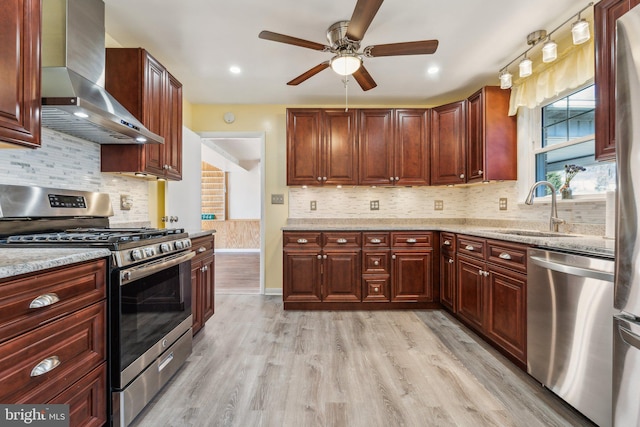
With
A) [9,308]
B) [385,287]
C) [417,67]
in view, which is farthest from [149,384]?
[417,67]

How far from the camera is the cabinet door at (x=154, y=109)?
2201 mm

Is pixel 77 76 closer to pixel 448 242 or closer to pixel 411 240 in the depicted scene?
pixel 411 240

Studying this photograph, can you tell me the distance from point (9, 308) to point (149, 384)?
0.91 meters

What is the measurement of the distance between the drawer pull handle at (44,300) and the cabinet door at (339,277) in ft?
7.69

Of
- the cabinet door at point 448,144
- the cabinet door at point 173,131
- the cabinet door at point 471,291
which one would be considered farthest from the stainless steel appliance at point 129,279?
the cabinet door at point 448,144

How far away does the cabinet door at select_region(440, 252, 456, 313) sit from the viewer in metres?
2.92

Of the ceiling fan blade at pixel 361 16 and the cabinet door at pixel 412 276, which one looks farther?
the cabinet door at pixel 412 276

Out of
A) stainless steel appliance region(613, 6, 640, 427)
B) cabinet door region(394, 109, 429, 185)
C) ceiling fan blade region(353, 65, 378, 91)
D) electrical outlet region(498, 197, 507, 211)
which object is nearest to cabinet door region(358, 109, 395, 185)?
cabinet door region(394, 109, 429, 185)

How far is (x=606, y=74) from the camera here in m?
1.61

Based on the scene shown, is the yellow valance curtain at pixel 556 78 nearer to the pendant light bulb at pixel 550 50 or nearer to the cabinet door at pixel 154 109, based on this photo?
the pendant light bulb at pixel 550 50

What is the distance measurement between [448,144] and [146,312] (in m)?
3.32

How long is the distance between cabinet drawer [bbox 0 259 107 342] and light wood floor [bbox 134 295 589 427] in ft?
2.64

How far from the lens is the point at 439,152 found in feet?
11.3

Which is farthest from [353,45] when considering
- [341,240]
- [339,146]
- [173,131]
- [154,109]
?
[341,240]
